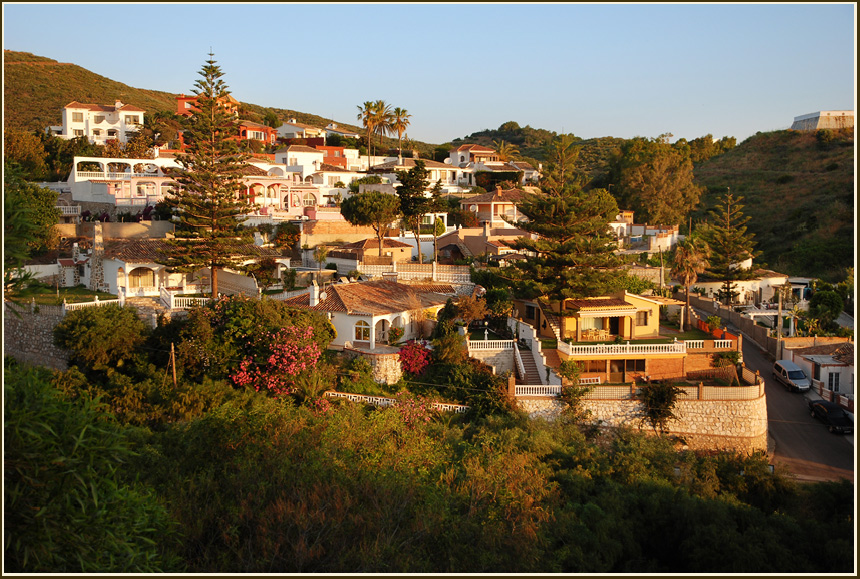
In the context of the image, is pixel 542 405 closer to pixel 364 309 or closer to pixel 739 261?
pixel 364 309

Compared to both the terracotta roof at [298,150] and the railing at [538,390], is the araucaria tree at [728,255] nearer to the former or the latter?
the railing at [538,390]

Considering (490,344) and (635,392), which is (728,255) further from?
(490,344)

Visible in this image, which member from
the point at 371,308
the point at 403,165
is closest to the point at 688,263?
the point at 371,308

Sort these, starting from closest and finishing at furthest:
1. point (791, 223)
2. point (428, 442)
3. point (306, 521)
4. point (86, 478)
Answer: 1. point (86, 478)
2. point (306, 521)
3. point (428, 442)
4. point (791, 223)

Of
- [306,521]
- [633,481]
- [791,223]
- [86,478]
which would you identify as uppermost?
[791,223]

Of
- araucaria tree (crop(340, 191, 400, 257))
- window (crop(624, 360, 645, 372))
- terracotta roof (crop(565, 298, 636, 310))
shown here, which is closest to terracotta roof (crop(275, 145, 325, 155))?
araucaria tree (crop(340, 191, 400, 257))

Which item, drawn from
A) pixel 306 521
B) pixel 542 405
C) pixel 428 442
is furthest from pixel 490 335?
pixel 306 521
